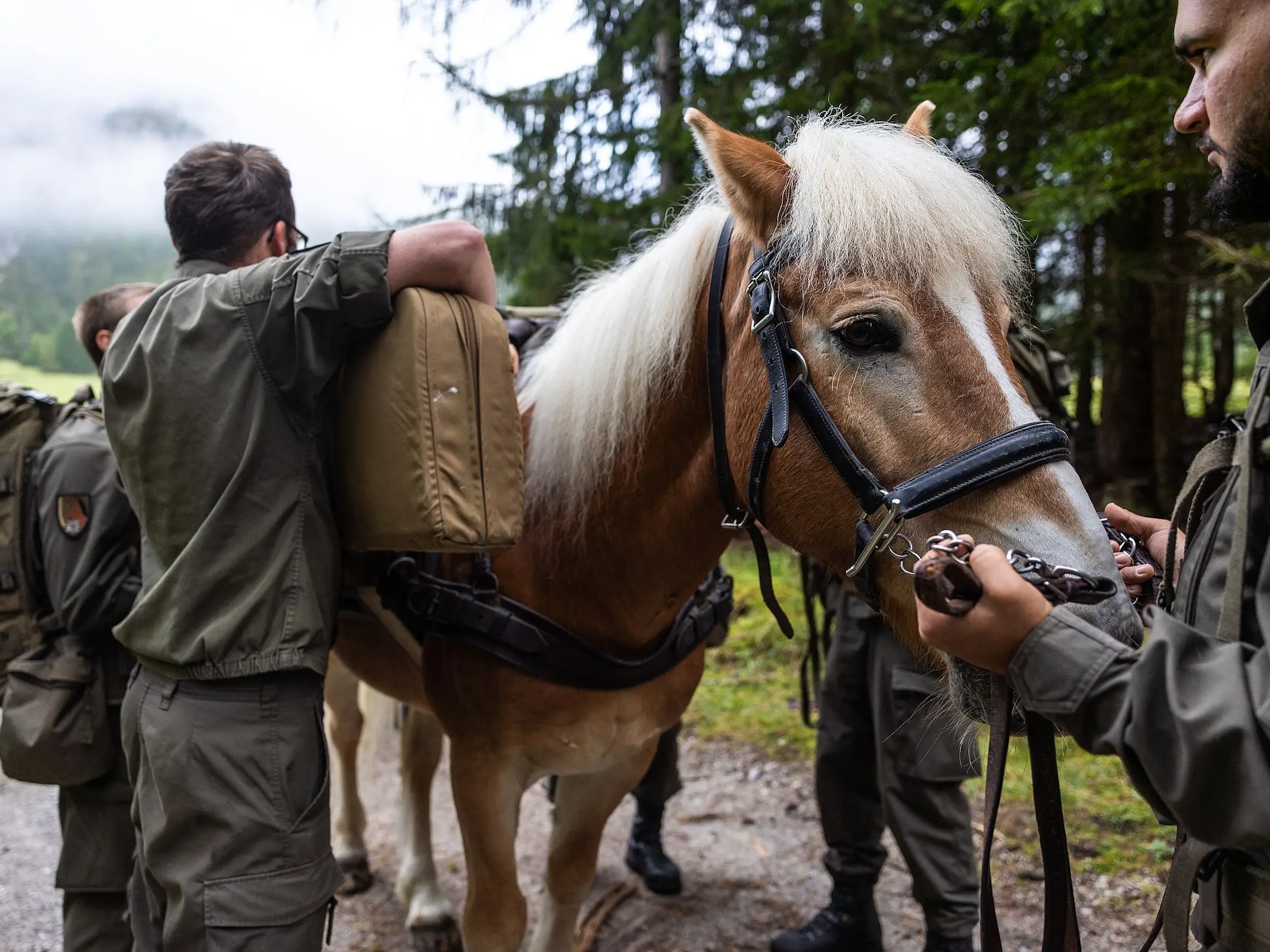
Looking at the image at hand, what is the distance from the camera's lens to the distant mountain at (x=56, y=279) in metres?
8.98

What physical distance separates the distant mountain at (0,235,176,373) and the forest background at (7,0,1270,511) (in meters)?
1.05

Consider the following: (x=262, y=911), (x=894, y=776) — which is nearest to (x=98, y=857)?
(x=262, y=911)

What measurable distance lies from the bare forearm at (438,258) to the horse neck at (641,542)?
0.54m

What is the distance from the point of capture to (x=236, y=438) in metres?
1.78

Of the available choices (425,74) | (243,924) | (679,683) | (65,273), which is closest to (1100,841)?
(679,683)

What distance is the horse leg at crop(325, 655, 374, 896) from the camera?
3979mm

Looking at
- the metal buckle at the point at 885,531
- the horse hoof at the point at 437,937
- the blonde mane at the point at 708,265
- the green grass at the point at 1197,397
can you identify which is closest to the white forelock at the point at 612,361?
the blonde mane at the point at 708,265

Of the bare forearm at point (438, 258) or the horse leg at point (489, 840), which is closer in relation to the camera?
the bare forearm at point (438, 258)

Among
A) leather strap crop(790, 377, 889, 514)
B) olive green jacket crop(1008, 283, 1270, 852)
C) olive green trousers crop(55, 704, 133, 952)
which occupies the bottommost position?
olive green trousers crop(55, 704, 133, 952)

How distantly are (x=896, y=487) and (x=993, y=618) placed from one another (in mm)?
419

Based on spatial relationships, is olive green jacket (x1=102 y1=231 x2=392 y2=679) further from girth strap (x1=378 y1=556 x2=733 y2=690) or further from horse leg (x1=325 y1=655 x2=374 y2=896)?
horse leg (x1=325 y1=655 x2=374 y2=896)

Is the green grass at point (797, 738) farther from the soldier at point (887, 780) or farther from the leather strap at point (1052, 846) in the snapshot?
the leather strap at point (1052, 846)

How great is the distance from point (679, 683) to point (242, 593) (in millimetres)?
1369

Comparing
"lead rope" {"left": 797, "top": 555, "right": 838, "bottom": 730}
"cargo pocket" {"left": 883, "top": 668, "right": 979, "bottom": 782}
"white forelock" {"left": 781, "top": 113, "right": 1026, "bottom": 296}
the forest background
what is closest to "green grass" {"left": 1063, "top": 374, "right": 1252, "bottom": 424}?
the forest background
